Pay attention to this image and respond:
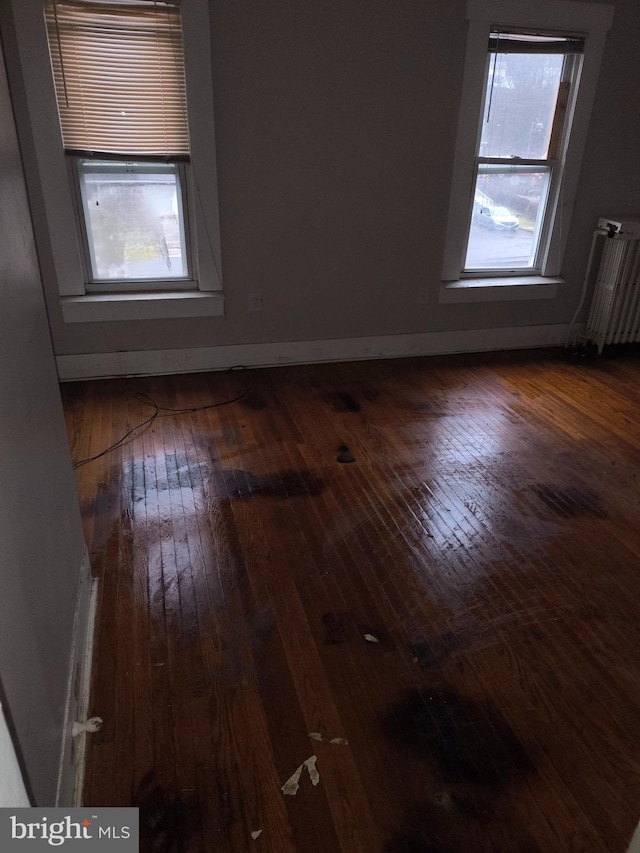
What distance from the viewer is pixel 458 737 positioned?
1.72 metres

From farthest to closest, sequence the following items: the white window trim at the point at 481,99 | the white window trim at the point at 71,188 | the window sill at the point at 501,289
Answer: the window sill at the point at 501,289 → the white window trim at the point at 481,99 → the white window trim at the point at 71,188

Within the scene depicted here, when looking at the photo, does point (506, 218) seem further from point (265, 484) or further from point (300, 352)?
point (265, 484)

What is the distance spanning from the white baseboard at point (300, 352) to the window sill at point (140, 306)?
257 millimetres

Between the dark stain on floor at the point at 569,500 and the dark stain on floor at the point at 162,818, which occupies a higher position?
the dark stain on floor at the point at 569,500

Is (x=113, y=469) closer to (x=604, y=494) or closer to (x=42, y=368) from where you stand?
(x=42, y=368)

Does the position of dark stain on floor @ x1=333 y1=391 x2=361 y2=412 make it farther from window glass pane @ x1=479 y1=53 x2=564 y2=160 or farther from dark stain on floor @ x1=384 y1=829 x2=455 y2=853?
dark stain on floor @ x1=384 y1=829 x2=455 y2=853

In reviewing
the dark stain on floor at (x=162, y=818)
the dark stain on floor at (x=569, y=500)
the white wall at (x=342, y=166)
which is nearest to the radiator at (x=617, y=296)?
the white wall at (x=342, y=166)

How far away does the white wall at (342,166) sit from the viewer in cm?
348

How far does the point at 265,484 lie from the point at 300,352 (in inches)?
62.6

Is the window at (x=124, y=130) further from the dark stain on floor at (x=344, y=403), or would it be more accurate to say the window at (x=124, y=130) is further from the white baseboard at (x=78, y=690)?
the white baseboard at (x=78, y=690)

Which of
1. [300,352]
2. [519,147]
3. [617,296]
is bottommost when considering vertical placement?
[300,352]

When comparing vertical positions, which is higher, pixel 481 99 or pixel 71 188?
pixel 481 99

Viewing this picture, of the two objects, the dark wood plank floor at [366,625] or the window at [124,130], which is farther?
the window at [124,130]

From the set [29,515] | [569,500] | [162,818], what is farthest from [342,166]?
[162,818]
